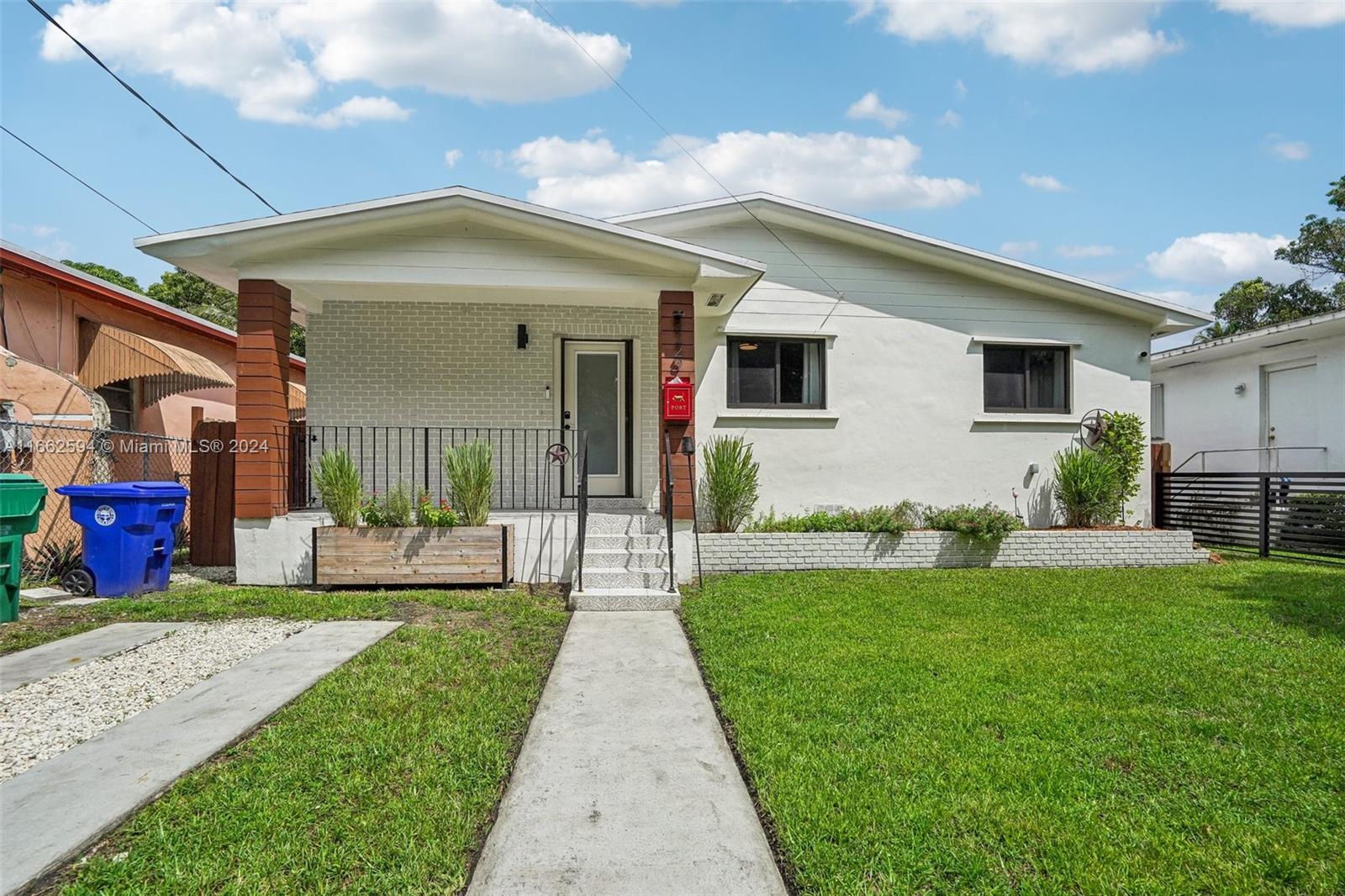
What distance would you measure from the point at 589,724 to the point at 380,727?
0.99 metres

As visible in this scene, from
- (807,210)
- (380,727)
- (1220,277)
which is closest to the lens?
(380,727)

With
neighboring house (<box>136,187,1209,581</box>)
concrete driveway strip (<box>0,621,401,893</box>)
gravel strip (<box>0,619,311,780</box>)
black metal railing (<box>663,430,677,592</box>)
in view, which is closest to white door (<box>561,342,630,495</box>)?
neighboring house (<box>136,187,1209,581</box>)

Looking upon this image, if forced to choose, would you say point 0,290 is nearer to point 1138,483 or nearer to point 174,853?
point 174,853

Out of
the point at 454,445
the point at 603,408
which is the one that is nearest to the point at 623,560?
the point at 603,408

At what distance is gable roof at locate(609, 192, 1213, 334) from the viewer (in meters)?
9.09

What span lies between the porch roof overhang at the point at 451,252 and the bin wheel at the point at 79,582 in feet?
10.1

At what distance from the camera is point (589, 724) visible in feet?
11.6

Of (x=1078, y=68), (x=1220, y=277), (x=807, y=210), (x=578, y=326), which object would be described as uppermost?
(x=1220, y=277)

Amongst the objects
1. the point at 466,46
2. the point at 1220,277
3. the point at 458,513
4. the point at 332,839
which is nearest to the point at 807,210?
the point at 466,46

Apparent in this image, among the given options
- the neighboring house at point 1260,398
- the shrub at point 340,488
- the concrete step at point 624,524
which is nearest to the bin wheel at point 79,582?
the shrub at point 340,488

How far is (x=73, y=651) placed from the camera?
191 inches

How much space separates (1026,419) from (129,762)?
996 cm

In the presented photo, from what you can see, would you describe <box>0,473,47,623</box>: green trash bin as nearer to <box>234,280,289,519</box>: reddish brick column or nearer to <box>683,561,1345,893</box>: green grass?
<box>234,280,289,519</box>: reddish brick column

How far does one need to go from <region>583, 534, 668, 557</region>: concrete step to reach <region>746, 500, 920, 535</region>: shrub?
174 cm
